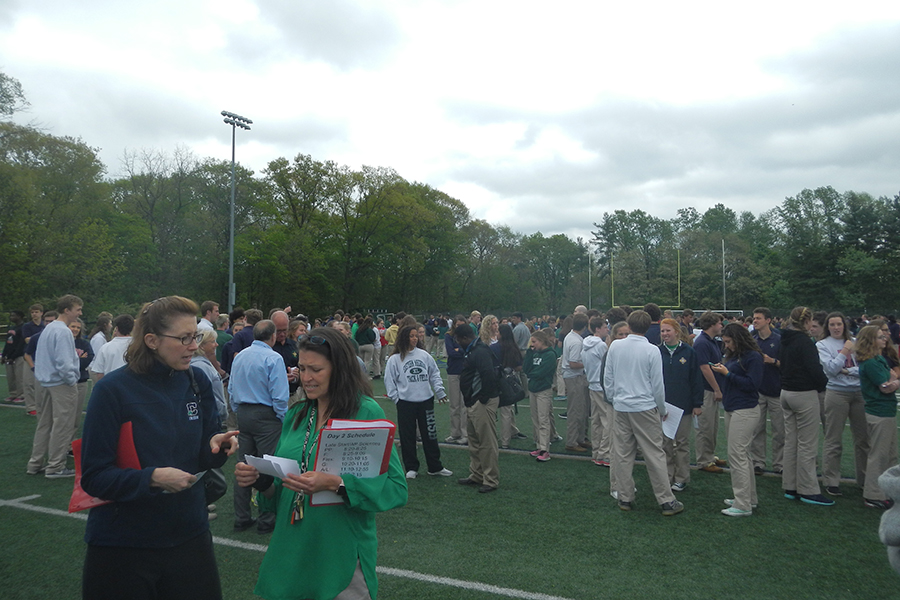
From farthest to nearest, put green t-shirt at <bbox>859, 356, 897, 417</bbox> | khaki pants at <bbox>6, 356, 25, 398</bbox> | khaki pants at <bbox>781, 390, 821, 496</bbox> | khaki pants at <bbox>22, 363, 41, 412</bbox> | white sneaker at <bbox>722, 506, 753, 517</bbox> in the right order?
khaki pants at <bbox>6, 356, 25, 398</bbox>
khaki pants at <bbox>22, 363, 41, 412</bbox>
khaki pants at <bbox>781, 390, 821, 496</bbox>
green t-shirt at <bbox>859, 356, 897, 417</bbox>
white sneaker at <bbox>722, 506, 753, 517</bbox>

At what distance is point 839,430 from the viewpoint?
22.9 ft

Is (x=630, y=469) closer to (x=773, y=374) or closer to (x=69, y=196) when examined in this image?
(x=773, y=374)

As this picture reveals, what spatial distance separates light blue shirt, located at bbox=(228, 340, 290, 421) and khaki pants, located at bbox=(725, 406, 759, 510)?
15.5 ft

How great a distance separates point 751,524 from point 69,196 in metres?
44.3

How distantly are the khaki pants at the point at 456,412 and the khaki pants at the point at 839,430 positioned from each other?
5.33 metres

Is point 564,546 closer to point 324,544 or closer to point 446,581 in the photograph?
point 446,581

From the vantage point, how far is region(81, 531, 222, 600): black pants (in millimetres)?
2346

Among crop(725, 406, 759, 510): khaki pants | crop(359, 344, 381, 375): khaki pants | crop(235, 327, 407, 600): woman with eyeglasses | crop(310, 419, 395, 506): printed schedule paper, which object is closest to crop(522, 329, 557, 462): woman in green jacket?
crop(725, 406, 759, 510): khaki pants

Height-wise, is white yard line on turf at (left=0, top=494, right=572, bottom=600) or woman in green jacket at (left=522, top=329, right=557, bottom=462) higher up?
woman in green jacket at (left=522, top=329, right=557, bottom=462)

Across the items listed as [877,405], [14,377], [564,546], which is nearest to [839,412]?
[877,405]

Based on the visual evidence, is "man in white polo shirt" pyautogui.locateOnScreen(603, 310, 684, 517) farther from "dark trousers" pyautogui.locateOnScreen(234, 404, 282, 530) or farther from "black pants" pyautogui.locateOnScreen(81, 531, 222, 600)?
"black pants" pyautogui.locateOnScreen(81, 531, 222, 600)

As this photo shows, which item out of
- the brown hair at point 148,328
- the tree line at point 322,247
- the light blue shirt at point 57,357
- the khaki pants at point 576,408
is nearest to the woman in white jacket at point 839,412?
the khaki pants at point 576,408

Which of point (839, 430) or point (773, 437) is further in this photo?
point (773, 437)

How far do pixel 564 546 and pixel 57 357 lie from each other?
6.61 meters
